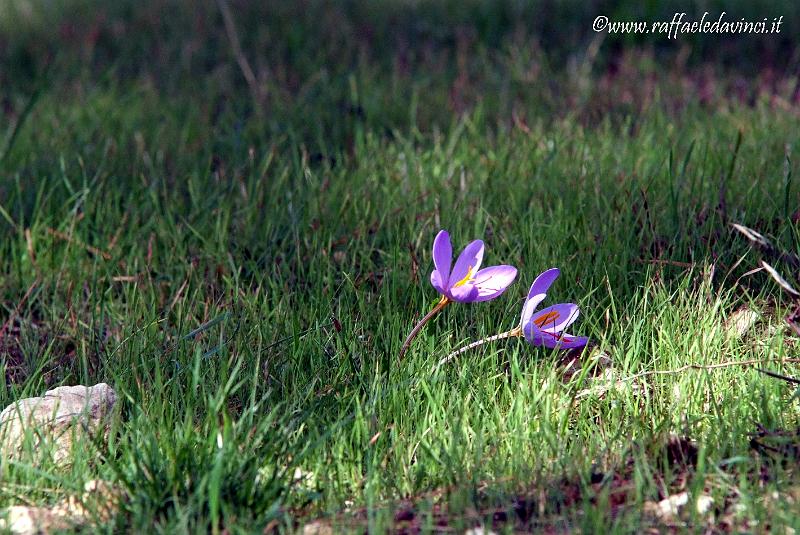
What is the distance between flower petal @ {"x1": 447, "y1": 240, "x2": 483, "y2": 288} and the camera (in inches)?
81.6

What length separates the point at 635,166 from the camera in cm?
314

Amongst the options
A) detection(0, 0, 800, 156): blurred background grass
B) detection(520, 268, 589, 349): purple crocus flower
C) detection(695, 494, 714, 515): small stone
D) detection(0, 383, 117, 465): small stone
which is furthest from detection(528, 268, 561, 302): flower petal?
detection(0, 0, 800, 156): blurred background grass

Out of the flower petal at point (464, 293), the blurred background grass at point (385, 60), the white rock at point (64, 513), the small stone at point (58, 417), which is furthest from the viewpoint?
the blurred background grass at point (385, 60)

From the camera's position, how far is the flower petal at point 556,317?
209 cm

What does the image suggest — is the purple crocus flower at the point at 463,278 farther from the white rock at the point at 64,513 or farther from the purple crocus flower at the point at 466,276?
the white rock at the point at 64,513

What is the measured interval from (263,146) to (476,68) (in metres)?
1.36

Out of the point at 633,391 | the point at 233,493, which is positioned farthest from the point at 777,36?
the point at 233,493

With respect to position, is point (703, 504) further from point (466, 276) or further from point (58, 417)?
point (58, 417)

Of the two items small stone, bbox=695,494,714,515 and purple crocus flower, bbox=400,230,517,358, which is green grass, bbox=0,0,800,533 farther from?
purple crocus flower, bbox=400,230,517,358

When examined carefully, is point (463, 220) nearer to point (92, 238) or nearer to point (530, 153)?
point (530, 153)

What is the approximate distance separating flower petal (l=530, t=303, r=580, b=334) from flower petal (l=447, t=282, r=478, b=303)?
154mm

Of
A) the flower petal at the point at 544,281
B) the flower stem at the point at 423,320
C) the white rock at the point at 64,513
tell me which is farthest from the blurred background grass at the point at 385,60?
the white rock at the point at 64,513

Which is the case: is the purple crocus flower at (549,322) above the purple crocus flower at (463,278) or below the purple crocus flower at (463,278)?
below

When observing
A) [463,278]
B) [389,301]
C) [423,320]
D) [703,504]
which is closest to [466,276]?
[463,278]
